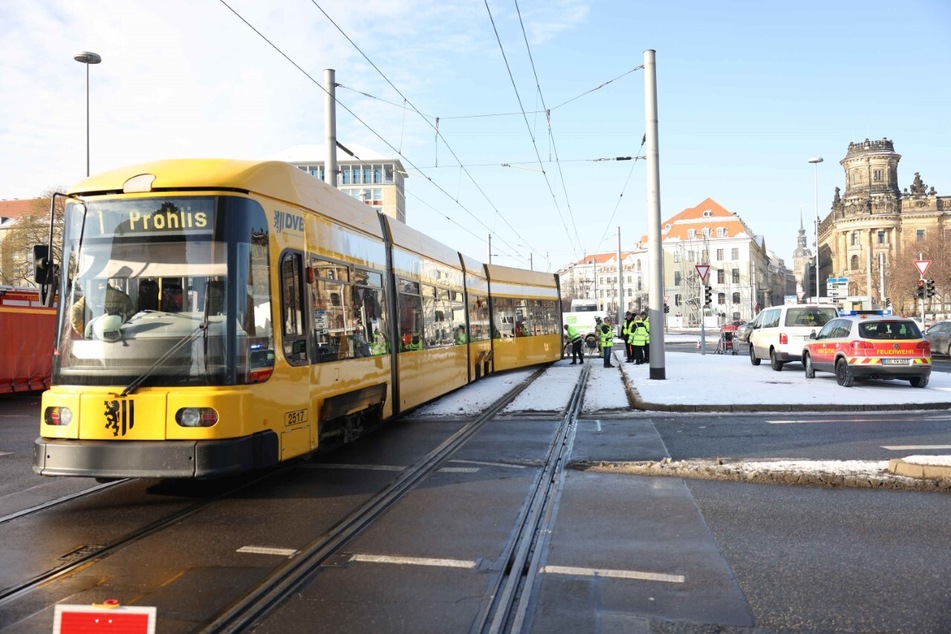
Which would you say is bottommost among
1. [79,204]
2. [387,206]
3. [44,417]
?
[44,417]

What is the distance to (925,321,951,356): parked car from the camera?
2936cm

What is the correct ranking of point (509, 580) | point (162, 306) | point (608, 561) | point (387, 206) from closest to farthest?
1. point (509, 580)
2. point (608, 561)
3. point (162, 306)
4. point (387, 206)

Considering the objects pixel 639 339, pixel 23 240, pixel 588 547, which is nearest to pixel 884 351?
pixel 639 339

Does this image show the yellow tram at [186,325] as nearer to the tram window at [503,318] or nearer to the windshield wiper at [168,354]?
the windshield wiper at [168,354]

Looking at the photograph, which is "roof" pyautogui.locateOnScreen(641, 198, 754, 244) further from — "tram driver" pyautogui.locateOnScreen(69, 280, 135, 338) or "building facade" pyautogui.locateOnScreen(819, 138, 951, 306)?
"tram driver" pyautogui.locateOnScreen(69, 280, 135, 338)

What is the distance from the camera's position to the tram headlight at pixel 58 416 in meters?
6.55

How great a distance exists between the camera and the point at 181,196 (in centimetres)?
679

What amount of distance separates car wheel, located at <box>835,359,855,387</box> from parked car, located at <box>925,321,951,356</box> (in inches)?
588

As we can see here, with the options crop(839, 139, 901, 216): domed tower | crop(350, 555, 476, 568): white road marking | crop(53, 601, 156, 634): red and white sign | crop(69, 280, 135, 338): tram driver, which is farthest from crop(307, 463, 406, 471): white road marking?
crop(839, 139, 901, 216): domed tower

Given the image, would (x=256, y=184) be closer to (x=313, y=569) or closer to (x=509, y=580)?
(x=313, y=569)

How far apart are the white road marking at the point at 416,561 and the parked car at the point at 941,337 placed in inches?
1154

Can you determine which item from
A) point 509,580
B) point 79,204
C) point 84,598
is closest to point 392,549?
point 509,580

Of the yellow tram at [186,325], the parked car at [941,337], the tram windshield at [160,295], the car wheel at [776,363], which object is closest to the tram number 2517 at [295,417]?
the yellow tram at [186,325]

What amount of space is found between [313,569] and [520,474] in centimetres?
354
